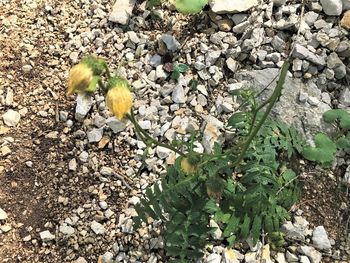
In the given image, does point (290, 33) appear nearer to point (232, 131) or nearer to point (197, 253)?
point (232, 131)

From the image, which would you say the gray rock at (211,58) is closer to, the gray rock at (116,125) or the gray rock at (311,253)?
the gray rock at (116,125)

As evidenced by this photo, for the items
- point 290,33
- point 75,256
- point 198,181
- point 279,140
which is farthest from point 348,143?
point 75,256

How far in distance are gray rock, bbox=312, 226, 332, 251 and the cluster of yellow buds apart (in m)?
1.42

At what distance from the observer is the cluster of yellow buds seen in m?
1.99

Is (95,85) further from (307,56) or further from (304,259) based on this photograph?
(307,56)

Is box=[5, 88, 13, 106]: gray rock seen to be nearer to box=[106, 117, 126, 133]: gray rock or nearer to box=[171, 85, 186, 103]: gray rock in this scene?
box=[106, 117, 126, 133]: gray rock

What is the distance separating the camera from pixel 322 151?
307cm

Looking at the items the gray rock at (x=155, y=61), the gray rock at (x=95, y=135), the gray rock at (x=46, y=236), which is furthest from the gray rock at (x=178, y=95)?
the gray rock at (x=46, y=236)

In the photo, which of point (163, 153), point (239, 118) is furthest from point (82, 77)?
point (163, 153)

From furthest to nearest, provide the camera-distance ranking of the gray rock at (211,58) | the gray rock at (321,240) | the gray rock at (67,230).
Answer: the gray rock at (211,58) < the gray rock at (67,230) < the gray rock at (321,240)

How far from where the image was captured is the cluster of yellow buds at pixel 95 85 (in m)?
1.99

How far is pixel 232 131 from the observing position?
316 cm

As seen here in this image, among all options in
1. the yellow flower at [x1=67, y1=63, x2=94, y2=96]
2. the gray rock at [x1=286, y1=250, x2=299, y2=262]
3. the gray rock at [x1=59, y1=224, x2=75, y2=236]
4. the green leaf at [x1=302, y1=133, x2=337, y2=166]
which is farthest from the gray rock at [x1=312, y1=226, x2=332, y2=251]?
the yellow flower at [x1=67, y1=63, x2=94, y2=96]

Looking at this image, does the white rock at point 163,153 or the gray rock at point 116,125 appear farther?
the gray rock at point 116,125
